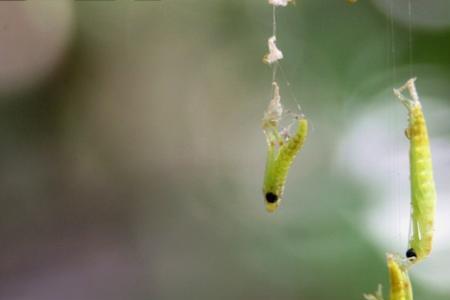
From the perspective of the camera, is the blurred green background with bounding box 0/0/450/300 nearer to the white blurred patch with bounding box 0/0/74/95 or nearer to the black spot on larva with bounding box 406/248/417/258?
the white blurred patch with bounding box 0/0/74/95

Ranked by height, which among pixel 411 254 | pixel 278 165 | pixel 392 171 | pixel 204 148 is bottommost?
pixel 411 254

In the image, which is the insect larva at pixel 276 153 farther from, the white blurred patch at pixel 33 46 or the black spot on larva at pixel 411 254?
the white blurred patch at pixel 33 46

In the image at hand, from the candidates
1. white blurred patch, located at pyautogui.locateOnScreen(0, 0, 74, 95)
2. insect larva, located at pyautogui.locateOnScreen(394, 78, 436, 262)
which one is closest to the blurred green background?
white blurred patch, located at pyautogui.locateOnScreen(0, 0, 74, 95)

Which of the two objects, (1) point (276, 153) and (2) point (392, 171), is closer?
(1) point (276, 153)

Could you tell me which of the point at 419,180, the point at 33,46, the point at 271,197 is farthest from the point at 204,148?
the point at 419,180

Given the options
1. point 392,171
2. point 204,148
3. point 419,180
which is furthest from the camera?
point 204,148

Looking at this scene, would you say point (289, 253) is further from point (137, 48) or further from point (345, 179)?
point (137, 48)

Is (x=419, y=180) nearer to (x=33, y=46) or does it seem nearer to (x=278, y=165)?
(x=278, y=165)
